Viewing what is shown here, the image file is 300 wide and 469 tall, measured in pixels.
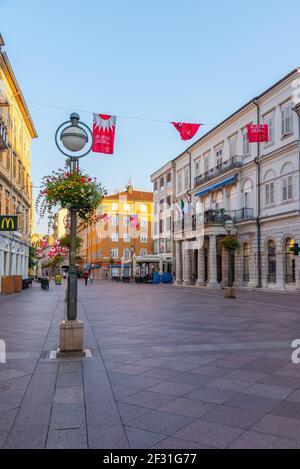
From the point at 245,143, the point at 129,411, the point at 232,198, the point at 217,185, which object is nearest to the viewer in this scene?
the point at 129,411

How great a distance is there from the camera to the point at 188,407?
15.7 ft

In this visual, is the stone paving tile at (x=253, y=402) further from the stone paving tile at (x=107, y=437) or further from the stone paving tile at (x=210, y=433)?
the stone paving tile at (x=107, y=437)

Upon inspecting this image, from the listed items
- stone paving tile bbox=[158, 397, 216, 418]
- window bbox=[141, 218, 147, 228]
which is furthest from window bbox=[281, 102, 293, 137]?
window bbox=[141, 218, 147, 228]

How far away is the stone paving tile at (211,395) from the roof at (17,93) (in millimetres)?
26506

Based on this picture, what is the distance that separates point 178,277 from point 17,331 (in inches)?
1407

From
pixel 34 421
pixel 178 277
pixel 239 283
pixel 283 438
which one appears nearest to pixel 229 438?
pixel 283 438

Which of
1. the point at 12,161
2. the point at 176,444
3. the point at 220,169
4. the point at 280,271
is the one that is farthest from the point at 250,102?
the point at 176,444

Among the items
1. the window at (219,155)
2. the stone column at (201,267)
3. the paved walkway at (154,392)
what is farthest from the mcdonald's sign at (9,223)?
the window at (219,155)

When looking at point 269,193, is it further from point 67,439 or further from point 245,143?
point 67,439

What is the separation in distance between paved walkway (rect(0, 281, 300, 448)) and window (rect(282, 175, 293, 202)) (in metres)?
20.7

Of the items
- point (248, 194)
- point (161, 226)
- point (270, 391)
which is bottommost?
point (270, 391)

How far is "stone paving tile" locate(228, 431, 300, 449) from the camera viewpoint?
3.75m

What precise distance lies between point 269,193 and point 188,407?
95.2 feet

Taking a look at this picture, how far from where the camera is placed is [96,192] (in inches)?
318
